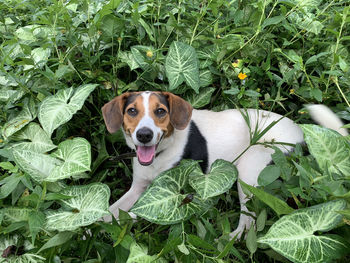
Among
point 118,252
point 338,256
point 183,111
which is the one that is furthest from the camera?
point 183,111

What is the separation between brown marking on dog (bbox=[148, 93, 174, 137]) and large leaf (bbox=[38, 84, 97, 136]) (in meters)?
0.43

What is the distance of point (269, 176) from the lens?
1540mm

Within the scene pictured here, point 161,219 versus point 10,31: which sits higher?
point 161,219

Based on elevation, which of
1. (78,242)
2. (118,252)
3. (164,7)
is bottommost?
(78,242)

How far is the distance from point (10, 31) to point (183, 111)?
2246mm

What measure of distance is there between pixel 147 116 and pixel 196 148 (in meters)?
0.52

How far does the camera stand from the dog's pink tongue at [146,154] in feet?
7.41

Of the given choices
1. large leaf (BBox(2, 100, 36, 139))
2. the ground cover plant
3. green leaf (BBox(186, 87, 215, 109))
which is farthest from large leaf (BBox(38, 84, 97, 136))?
green leaf (BBox(186, 87, 215, 109))

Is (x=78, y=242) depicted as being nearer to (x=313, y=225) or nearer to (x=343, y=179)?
(x=313, y=225)

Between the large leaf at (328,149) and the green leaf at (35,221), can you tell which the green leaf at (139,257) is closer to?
the green leaf at (35,221)

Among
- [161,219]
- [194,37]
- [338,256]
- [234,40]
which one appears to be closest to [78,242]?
[161,219]

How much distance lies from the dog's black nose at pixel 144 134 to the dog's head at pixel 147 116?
0.02 meters

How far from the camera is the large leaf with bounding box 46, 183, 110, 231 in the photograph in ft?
4.66

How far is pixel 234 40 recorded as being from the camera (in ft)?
9.04
